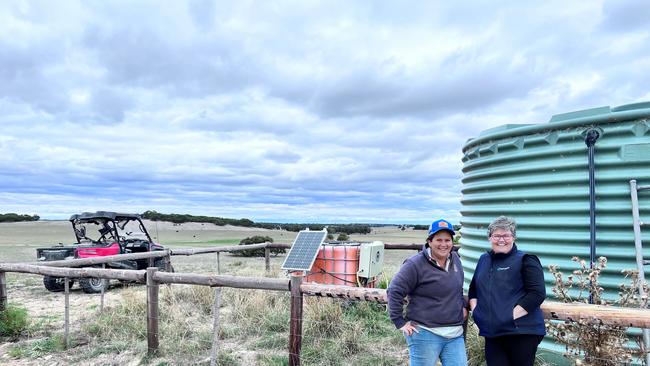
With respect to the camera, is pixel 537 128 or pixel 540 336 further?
pixel 537 128

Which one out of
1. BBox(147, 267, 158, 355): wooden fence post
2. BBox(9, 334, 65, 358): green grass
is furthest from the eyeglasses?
BBox(9, 334, 65, 358): green grass

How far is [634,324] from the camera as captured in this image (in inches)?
118

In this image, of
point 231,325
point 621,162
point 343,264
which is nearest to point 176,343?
point 231,325

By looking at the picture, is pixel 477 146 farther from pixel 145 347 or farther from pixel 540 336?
pixel 145 347

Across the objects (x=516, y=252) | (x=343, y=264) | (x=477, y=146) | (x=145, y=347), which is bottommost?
(x=145, y=347)

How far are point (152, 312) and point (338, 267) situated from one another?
341 centimetres

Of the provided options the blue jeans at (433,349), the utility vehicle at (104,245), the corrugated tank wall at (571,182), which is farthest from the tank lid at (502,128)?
the utility vehicle at (104,245)

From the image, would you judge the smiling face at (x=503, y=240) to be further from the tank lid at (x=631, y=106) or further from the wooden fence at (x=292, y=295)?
the tank lid at (x=631, y=106)

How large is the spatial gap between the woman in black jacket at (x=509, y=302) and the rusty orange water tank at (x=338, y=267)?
15.8 ft

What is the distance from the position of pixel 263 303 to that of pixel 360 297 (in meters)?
3.25

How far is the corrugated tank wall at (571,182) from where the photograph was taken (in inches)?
153

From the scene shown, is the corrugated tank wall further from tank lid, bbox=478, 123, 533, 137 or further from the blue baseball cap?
the blue baseball cap

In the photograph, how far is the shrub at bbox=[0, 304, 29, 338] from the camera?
6.32 metres

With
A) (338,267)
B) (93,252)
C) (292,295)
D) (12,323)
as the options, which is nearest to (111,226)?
(93,252)
